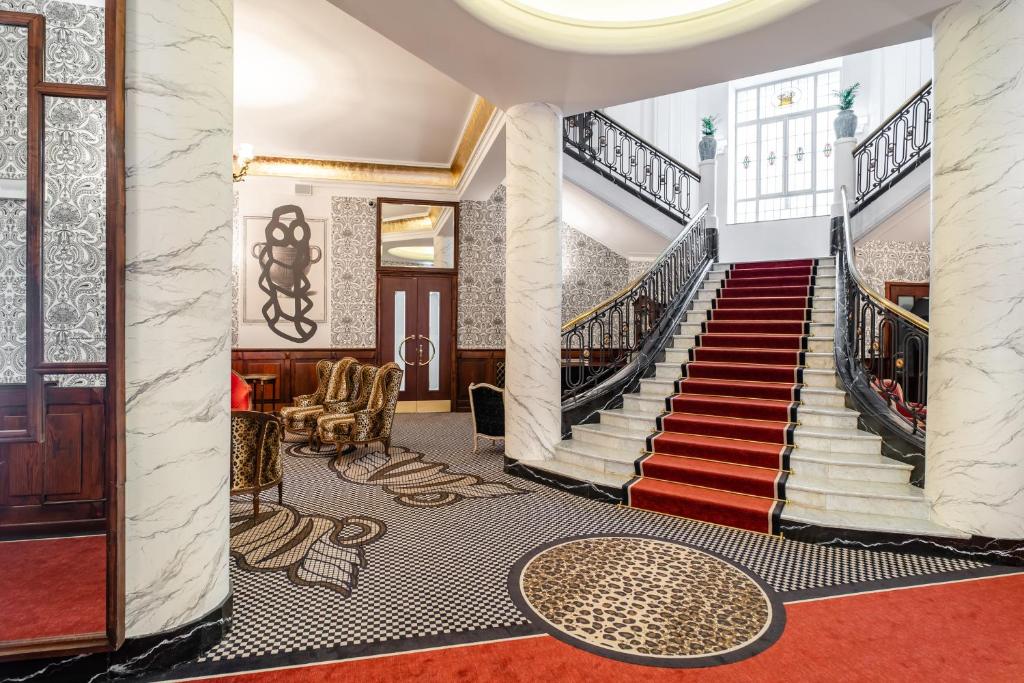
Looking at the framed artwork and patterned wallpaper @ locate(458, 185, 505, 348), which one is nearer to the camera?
the framed artwork

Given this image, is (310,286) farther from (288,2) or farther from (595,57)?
(595,57)

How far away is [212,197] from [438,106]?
15.4 ft

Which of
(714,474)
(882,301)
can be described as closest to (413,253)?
(714,474)

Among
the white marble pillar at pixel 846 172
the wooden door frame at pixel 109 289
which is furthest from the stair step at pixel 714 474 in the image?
the white marble pillar at pixel 846 172

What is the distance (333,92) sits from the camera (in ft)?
19.7

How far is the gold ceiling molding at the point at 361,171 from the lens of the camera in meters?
8.30

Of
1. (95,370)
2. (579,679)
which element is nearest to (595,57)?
(95,370)

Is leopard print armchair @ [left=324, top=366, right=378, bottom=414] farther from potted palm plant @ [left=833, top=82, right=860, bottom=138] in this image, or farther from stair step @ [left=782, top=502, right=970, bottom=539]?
potted palm plant @ [left=833, top=82, right=860, bottom=138]

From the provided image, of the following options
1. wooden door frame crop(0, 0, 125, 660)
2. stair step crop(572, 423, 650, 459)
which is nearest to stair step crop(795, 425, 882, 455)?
stair step crop(572, 423, 650, 459)

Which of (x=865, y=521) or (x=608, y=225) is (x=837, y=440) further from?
(x=608, y=225)

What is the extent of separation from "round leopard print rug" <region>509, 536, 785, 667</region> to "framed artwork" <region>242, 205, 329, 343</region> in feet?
21.2

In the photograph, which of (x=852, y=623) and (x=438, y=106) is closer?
(x=852, y=623)

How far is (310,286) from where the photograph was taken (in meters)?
8.51

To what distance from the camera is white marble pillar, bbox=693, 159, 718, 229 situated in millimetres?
8922
